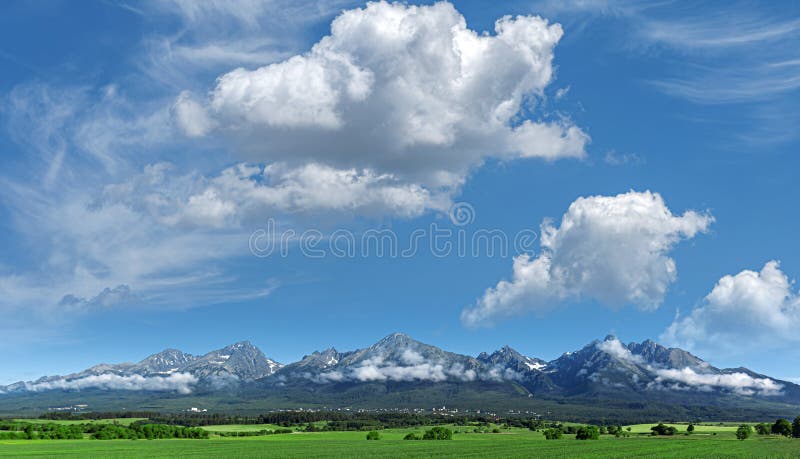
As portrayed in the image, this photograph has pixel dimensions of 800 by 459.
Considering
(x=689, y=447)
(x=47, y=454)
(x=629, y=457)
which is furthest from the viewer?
(x=689, y=447)

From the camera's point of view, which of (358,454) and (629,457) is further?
(358,454)

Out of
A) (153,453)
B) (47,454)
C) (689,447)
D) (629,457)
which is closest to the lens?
(629,457)

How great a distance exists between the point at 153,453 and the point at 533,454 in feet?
273

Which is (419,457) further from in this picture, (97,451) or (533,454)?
(97,451)

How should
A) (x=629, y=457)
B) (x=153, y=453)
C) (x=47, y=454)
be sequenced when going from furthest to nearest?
(x=153, y=453) < (x=47, y=454) < (x=629, y=457)

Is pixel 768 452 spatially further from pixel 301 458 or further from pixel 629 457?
pixel 301 458

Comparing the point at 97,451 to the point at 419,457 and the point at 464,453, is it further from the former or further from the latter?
the point at 464,453

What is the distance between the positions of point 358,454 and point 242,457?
79.1ft

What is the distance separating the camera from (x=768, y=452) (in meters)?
125

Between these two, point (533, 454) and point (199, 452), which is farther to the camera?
point (199, 452)

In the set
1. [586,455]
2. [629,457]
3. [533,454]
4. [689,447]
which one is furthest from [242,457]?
[689,447]

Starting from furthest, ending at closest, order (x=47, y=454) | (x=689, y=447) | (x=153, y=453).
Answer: (x=689, y=447), (x=153, y=453), (x=47, y=454)

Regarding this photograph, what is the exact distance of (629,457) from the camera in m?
115

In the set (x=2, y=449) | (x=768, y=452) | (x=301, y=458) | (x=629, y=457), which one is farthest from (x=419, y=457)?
(x=2, y=449)
